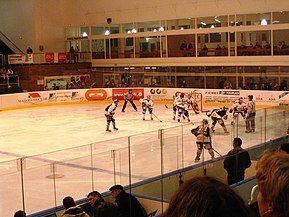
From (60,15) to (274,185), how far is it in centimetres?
3163

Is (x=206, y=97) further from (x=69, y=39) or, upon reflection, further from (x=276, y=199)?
(x=276, y=199)

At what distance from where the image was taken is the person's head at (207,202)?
4.18 ft

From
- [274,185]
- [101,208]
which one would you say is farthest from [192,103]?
Result: [274,185]

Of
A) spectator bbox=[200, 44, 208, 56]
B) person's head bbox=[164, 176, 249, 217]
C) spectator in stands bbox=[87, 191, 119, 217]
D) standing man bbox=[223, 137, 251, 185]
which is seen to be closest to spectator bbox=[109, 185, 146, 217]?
spectator in stands bbox=[87, 191, 119, 217]

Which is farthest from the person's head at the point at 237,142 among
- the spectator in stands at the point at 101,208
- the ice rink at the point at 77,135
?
the spectator in stands at the point at 101,208

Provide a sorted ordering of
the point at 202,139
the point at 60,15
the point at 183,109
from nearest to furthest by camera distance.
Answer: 1. the point at 202,139
2. the point at 183,109
3. the point at 60,15

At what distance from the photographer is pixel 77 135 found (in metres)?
16.0

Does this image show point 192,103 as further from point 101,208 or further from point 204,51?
point 101,208

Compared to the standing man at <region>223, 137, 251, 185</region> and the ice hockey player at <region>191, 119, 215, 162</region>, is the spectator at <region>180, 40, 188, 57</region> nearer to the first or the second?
the ice hockey player at <region>191, 119, 215, 162</region>

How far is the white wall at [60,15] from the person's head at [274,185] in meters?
26.1

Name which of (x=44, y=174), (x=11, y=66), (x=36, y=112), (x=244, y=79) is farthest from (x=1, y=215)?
(x=11, y=66)

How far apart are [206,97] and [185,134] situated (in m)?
16.3

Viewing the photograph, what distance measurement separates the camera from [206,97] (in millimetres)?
24047

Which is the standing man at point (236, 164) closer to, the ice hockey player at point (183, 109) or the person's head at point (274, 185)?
the person's head at point (274, 185)
